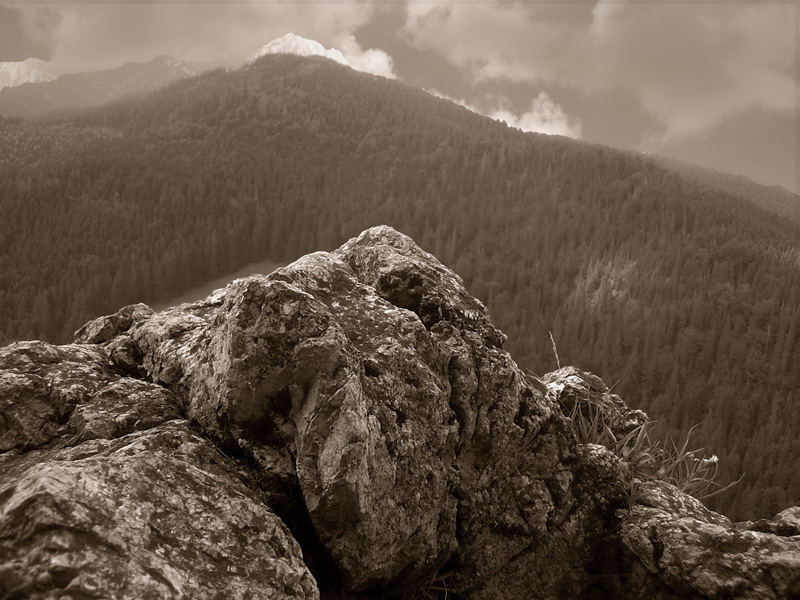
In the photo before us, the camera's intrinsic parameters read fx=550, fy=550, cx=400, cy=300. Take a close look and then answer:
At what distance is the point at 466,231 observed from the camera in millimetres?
96438

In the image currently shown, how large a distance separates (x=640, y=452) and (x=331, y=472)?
135 inches

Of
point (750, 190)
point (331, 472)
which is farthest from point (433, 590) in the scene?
point (750, 190)

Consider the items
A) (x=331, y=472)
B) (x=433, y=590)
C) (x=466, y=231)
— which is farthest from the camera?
(x=466, y=231)

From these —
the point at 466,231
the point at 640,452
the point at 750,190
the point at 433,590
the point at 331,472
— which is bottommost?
the point at 466,231

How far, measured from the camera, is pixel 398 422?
12.8ft

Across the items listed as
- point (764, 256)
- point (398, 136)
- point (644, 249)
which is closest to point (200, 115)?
point (398, 136)

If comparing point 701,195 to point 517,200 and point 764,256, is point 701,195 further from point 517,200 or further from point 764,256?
point 517,200

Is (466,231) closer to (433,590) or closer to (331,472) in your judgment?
(433,590)

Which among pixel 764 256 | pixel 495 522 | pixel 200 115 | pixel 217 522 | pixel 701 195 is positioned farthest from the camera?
pixel 200 115

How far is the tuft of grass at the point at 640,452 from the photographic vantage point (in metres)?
5.19

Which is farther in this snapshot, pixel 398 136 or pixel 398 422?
pixel 398 136

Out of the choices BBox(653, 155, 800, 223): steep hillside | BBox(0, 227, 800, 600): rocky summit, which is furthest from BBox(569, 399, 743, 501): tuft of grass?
BBox(653, 155, 800, 223): steep hillside

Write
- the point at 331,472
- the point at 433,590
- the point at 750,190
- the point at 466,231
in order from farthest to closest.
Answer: the point at 750,190 < the point at 466,231 < the point at 433,590 < the point at 331,472

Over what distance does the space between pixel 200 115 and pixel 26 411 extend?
490ft
